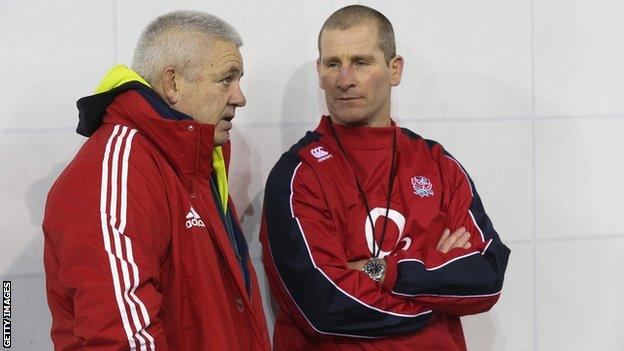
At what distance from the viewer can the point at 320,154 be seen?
2381mm

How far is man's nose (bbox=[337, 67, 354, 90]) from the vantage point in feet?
7.69

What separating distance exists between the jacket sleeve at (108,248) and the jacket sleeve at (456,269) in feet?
2.17

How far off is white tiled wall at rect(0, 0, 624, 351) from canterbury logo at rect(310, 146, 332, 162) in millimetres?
331

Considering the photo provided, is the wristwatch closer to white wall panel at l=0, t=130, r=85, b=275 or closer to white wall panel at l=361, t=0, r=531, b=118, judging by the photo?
white wall panel at l=361, t=0, r=531, b=118

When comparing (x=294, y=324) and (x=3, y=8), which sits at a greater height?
(x=3, y=8)

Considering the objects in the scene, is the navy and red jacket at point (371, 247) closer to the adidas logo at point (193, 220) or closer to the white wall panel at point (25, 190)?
the adidas logo at point (193, 220)

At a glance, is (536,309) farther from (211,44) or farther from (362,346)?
(211,44)

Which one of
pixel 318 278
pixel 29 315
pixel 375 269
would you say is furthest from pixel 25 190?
pixel 375 269

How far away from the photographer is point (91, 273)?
5.27ft

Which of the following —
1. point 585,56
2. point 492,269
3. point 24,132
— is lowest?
point 492,269

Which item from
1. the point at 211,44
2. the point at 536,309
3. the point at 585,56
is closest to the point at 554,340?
the point at 536,309

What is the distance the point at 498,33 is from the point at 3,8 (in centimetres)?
148

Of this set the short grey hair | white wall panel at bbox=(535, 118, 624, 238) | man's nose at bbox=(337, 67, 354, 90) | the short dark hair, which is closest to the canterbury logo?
man's nose at bbox=(337, 67, 354, 90)

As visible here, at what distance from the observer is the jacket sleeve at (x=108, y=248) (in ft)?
5.23
